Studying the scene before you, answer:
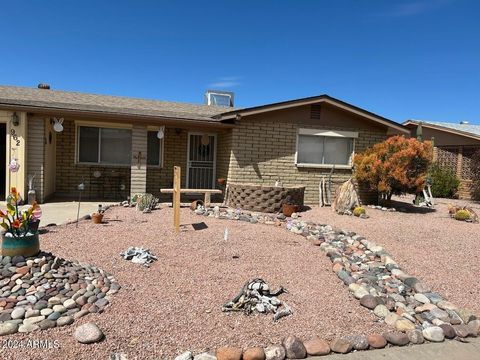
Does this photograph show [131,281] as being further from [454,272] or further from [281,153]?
[281,153]

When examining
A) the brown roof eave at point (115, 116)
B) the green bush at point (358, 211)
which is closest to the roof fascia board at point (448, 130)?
the green bush at point (358, 211)

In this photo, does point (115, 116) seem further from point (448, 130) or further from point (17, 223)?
point (448, 130)

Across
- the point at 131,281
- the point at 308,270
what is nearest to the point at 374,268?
the point at 308,270

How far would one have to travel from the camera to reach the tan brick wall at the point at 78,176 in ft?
40.9

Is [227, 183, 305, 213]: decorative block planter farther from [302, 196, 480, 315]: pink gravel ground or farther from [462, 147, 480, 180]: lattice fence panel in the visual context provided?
[462, 147, 480, 180]: lattice fence panel

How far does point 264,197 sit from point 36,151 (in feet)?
20.6

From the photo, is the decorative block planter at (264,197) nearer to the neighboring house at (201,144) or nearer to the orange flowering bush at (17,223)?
the neighboring house at (201,144)

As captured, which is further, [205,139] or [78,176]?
[205,139]

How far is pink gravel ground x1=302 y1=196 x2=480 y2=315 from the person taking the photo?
5.09 m

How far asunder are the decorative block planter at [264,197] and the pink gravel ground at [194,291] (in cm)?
284

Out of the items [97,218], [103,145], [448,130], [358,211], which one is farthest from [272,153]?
[448,130]

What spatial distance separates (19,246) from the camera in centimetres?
423

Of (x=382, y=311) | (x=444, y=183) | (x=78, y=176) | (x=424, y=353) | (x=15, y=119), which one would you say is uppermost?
(x=15, y=119)

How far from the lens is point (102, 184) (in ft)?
42.2
